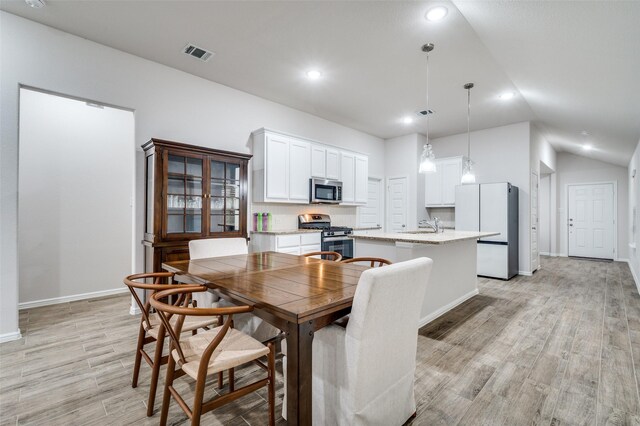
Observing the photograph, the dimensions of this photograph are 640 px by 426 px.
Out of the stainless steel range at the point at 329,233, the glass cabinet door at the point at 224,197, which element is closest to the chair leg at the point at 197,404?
the glass cabinet door at the point at 224,197

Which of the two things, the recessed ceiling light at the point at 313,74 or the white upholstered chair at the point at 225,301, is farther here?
the recessed ceiling light at the point at 313,74

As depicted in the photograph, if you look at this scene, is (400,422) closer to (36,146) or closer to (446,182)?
(36,146)

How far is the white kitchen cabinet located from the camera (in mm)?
4125

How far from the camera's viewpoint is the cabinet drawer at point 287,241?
13.5ft

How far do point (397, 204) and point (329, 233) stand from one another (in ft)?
8.50

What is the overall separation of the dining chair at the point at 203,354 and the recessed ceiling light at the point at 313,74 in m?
3.03

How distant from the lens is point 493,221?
204 inches

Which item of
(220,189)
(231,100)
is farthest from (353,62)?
(220,189)

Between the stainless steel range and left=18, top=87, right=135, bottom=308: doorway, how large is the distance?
265 centimetres

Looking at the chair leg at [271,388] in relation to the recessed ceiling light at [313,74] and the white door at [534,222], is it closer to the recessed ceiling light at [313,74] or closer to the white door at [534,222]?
the recessed ceiling light at [313,74]

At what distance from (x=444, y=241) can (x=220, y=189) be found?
2717 mm

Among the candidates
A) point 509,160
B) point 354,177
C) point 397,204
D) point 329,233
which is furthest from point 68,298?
point 509,160

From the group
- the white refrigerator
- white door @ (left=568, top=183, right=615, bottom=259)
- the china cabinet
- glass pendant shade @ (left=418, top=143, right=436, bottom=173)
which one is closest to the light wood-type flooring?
the china cabinet

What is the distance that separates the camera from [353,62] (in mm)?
3447
